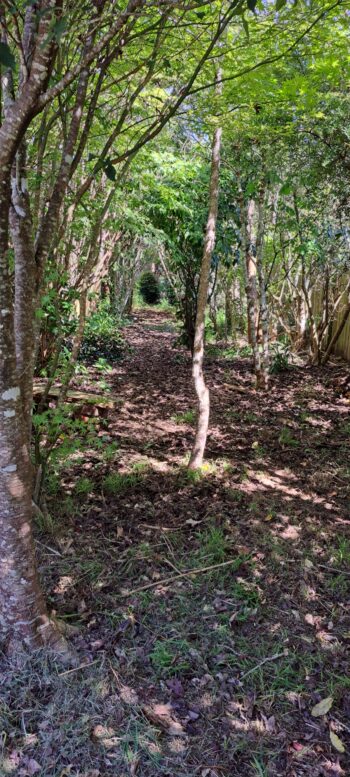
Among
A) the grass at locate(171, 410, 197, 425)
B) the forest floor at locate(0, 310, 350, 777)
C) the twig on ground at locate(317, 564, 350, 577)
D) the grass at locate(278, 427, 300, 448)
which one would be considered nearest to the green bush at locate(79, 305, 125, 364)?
the grass at locate(171, 410, 197, 425)

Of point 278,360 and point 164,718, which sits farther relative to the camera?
→ point 278,360

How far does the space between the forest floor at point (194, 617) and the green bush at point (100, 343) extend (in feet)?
12.3

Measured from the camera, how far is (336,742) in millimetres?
1870

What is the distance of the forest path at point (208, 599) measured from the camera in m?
1.88

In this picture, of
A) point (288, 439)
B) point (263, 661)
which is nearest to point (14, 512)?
point (263, 661)

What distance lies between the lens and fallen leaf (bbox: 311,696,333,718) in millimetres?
1974

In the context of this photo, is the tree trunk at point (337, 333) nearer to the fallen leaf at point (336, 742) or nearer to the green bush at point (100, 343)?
the green bush at point (100, 343)

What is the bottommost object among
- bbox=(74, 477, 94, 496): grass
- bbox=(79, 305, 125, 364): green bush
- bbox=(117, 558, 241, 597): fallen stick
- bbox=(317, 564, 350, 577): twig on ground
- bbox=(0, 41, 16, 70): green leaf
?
bbox=(117, 558, 241, 597): fallen stick

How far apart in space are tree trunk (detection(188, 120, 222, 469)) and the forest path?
0.86ft

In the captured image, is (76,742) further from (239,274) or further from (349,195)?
(239,274)

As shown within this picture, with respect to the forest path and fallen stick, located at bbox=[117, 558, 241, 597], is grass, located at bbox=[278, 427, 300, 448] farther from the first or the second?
fallen stick, located at bbox=[117, 558, 241, 597]

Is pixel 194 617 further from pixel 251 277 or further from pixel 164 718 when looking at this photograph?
pixel 251 277

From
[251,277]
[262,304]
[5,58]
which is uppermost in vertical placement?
[5,58]

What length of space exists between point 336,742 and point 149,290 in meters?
20.9
